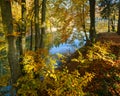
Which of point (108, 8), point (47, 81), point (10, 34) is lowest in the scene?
point (47, 81)

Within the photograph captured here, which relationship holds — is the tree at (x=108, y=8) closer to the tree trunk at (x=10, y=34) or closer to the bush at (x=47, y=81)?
the bush at (x=47, y=81)

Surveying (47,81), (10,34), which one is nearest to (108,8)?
(47,81)

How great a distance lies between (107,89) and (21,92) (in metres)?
3.36

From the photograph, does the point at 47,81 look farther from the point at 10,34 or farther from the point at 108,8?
the point at 108,8

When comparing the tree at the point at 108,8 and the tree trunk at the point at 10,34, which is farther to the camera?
the tree at the point at 108,8

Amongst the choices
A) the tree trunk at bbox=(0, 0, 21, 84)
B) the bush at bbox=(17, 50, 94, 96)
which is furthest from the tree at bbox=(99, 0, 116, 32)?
the tree trunk at bbox=(0, 0, 21, 84)

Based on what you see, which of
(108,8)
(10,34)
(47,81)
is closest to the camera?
(10,34)

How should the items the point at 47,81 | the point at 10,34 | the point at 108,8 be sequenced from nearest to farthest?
the point at 10,34 < the point at 47,81 < the point at 108,8

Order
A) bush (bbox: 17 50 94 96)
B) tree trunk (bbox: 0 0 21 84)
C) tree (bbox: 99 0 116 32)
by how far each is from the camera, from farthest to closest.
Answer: tree (bbox: 99 0 116 32)
tree trunk (bbox: 0 0 21 84)
bush (bbox: 17 50 94 96)

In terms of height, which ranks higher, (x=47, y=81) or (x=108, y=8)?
(x=108, y=8)

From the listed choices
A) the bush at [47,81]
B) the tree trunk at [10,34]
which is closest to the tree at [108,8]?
the bush at [47,81]

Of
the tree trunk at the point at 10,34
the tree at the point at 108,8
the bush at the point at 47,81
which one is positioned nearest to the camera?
the bush at the point at 47,81

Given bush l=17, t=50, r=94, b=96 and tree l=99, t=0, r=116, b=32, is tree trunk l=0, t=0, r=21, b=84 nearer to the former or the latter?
bush l=17, t=50, r=94, b=96

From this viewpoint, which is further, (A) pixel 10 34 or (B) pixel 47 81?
(B) pixel 47 81
